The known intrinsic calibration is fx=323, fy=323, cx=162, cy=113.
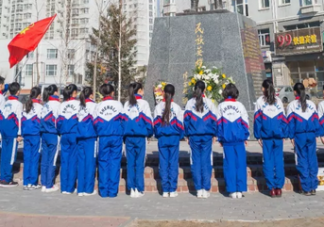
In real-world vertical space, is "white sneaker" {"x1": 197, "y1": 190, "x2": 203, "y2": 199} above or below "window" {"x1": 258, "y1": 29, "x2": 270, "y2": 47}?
below

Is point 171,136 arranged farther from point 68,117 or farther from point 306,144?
point 306,144

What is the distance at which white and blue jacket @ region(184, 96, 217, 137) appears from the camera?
4770 mm

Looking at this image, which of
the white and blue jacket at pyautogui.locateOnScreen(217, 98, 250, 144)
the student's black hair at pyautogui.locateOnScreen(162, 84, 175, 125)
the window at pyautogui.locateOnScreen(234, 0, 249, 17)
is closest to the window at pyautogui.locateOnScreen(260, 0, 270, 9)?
the window at pyautogui.locateOnScreen(234, 0, 249, 17)

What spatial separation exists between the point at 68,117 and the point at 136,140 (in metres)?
1.20

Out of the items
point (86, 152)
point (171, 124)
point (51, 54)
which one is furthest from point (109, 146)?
point (51, 54)

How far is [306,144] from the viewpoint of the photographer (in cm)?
481

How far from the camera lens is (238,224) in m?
3.53

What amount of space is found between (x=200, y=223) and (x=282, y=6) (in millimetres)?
26982

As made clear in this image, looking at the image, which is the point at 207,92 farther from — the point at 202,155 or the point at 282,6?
the point at 282,6

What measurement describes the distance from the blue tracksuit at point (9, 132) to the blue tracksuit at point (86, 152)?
1.40m

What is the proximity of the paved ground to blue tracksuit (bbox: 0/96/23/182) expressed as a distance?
2.47ft

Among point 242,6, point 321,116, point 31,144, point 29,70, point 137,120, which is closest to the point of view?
point 137,120

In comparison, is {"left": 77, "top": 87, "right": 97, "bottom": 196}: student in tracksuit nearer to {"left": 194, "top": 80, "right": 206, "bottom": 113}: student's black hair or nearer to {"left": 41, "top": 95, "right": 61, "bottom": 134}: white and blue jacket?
{"left": 41, "top": 95, "right": 61, "bottom": 134}: white and blue jacket

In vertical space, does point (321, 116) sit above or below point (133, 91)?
below
